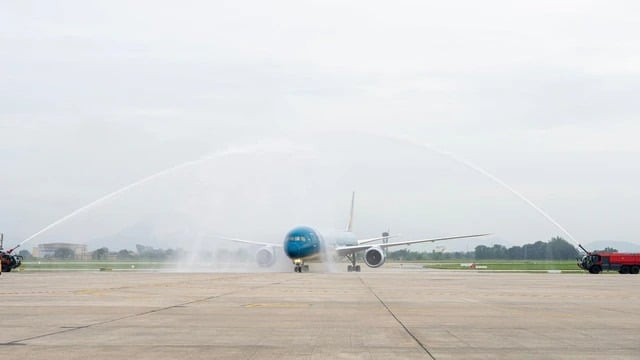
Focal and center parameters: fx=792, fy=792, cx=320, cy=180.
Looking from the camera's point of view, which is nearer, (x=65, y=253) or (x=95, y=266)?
(x=95, y=266)

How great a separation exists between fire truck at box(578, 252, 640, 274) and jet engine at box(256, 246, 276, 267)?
1167 inches

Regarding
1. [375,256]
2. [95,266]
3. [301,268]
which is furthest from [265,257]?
[95,266]


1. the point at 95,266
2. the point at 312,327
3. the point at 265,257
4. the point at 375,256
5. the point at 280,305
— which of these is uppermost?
the point at 375,256

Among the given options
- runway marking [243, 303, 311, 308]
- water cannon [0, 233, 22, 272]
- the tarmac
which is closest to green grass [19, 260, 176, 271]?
water cannon [0, 233, 22, 272]

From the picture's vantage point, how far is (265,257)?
74000 mm

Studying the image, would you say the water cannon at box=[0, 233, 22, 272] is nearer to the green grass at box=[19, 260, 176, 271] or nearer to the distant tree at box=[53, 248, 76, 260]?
the green grass at box=[19, 260, 176, 271]

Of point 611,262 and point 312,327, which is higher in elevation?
point 611,262

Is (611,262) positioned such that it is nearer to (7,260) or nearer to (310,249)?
(310,249)

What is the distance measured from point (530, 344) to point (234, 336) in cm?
565

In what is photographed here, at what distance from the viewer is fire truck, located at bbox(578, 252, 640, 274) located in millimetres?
74125

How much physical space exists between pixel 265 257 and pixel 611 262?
108ft

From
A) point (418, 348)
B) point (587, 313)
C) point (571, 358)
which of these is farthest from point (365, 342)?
point (587, 313)

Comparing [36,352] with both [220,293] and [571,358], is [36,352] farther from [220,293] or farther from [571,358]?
[220,293]

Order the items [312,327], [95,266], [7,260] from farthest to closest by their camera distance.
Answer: [95,266] → [7,260] → [312,327]
